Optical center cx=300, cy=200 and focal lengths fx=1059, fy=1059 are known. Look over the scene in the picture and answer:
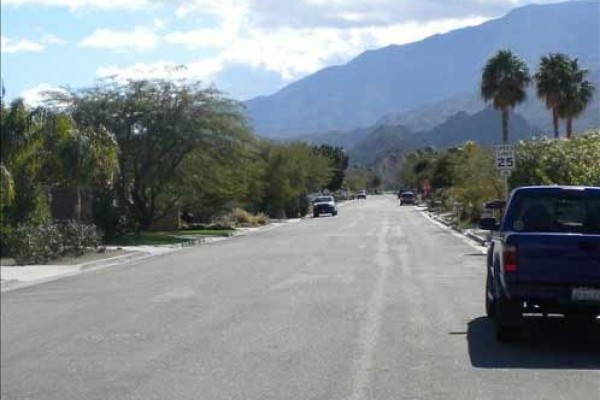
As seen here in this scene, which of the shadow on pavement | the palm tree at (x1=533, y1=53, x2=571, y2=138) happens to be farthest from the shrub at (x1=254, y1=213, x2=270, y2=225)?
the shadow on pavement

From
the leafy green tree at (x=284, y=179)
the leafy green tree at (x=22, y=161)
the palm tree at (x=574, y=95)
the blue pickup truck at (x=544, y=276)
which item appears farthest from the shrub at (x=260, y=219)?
the blue pickup truck at (x=544, y=276)

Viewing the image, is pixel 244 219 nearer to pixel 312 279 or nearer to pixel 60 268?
pixel 60 268

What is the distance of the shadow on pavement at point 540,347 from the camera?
11492 millimetres

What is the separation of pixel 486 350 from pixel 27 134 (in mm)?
20890

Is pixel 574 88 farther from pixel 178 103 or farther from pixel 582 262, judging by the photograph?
pixel 582 262

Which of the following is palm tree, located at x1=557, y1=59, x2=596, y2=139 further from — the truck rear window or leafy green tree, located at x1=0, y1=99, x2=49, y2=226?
the truck rear window

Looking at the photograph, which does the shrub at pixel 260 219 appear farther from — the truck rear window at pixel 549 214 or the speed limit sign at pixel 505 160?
the truck rear window at pixel 549 214

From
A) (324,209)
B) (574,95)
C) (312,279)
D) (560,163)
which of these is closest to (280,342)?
(312,279)

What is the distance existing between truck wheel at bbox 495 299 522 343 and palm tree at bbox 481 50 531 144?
182 ft

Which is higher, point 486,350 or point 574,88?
point 574,88

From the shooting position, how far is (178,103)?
47.6 metres

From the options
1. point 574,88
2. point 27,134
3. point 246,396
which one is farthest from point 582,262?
point 574,88

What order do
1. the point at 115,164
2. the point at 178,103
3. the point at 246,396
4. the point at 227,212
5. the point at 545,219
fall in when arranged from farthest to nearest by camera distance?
the point at 227,212, the point at 178,103, the point at 115,164, the point at 545,219, the point at 246,396

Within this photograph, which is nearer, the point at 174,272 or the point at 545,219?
the point at 545,219
